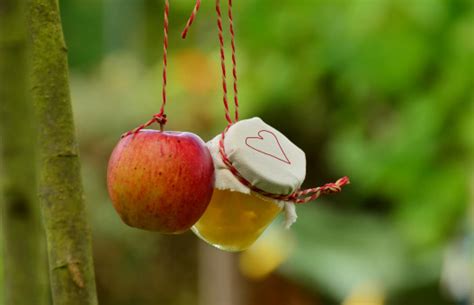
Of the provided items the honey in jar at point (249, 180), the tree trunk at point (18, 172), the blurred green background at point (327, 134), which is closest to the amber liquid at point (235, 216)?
the honey in jar at point (249, 180)

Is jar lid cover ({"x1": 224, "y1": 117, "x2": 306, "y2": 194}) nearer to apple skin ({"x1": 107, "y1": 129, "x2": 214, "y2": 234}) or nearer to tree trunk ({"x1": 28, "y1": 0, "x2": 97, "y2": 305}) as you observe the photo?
apple skin ({"x1": 107, "y1": 129, "x2": 214, "y2": 234})

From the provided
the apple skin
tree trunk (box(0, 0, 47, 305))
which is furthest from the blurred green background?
tree trunk (box(0, 0, 47, 305))

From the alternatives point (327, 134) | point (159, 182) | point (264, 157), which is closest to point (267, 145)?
point (264, 157)

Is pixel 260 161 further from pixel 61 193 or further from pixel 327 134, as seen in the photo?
pixel 327 134

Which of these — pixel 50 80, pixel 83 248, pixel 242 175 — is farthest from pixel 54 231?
pixel 242 175

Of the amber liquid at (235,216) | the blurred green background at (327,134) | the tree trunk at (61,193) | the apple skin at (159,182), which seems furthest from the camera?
the blurred green background at (327,134)

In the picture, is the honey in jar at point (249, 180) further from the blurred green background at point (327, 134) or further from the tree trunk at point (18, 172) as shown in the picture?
the blurred green background at point (327, 134)
